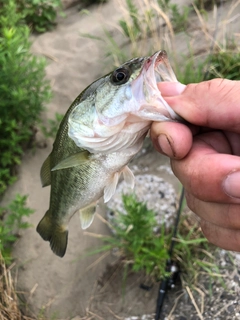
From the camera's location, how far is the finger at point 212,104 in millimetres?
1226

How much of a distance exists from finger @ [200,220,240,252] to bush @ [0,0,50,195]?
1781 millimetres

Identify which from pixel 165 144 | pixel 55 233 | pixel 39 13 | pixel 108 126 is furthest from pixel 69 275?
pixel 39 13

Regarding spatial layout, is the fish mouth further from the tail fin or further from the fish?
the tail fin

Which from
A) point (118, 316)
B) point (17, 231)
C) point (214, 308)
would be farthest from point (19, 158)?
point (214, 308)

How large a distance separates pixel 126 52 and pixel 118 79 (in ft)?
9.79

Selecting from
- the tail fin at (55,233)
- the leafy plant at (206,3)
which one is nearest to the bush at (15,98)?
the tail fin at (55,233)

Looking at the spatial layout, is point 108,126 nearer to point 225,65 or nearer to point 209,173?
point 209,173

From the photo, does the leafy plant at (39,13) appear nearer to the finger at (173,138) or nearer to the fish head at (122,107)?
the fish head at (122,107)

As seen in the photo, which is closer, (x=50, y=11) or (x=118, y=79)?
(x=118, y=79)

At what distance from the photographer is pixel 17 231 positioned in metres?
2.82

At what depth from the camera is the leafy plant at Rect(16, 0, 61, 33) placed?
4.61 metres

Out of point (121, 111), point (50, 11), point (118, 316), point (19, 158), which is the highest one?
point (121, 111)

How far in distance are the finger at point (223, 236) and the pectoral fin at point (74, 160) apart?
0.55 meters

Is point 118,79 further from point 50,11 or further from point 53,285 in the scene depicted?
point 50,11
